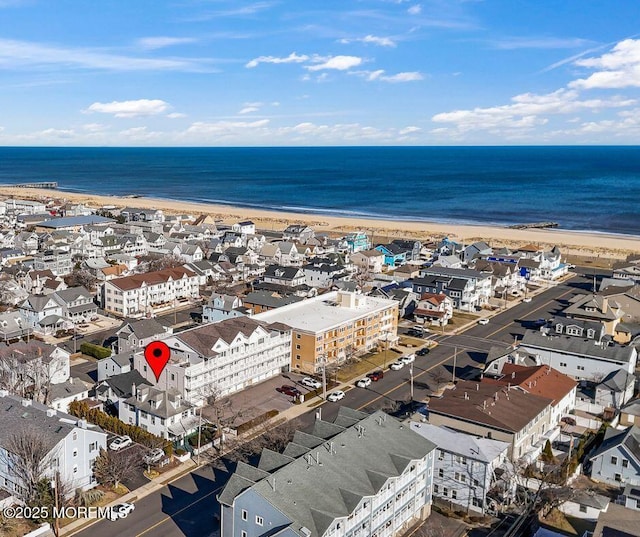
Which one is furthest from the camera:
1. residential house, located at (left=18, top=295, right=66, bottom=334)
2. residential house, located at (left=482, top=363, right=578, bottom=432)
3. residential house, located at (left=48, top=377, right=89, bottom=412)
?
residential house, located at (left=18, top=295, right=66, bottom=334)

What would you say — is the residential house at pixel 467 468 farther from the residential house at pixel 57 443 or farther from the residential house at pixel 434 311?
the residential house at pixel 434 311

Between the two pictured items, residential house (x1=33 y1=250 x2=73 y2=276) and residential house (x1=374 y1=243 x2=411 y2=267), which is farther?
residential house (x1=374 y1=243 x2=411 y2=267)

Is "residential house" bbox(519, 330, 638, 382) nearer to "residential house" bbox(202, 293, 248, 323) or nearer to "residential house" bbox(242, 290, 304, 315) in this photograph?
"residential house" bbox(242, 290, 304, 315)

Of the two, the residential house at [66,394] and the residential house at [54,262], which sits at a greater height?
the residential house at [54,262]

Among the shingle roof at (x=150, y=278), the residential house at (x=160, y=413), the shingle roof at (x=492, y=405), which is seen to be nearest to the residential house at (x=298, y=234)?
the shingle roof at (x=150, y=278)

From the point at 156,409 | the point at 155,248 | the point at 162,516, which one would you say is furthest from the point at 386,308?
the point at 155,248

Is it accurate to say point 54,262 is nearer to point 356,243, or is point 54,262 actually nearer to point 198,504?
point 356,243

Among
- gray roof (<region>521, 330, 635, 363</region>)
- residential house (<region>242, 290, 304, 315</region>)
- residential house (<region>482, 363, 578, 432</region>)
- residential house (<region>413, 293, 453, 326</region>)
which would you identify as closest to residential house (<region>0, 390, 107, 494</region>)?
residential house (<region>482, 363, 578, 432</region>)
